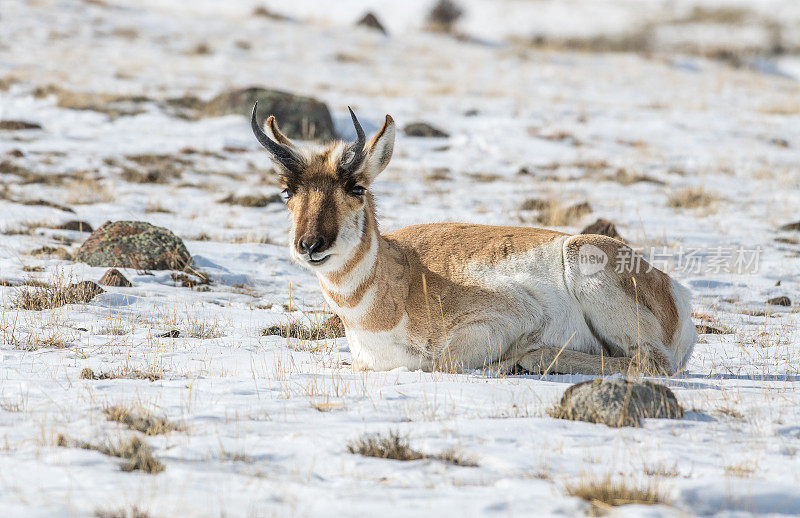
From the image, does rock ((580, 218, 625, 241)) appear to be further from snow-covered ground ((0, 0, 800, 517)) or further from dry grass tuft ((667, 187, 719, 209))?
dry grass tuft ((667, 187, 719, 209))

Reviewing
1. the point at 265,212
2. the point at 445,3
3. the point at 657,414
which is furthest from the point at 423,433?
the point at 445,3

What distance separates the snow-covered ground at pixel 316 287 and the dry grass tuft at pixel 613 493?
7 cm

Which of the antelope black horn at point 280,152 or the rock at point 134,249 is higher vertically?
the antelope black horn at point 280,152

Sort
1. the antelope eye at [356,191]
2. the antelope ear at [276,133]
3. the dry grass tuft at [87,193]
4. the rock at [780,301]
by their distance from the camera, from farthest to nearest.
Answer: the dry grass tuft at [87,193]
the rock at [780,301]
the antelope ear at [276,133]
the antelope eye at [356,191]

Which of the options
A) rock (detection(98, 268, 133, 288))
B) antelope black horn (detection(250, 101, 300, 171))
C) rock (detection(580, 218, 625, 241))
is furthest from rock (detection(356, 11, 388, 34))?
antelope black horn (detection(250, 101, 300, 171))

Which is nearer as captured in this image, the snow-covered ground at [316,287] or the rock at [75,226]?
the snow-covered ground at [316,287]

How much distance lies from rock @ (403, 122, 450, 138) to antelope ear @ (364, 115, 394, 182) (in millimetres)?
13672

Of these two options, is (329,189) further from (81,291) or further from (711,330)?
(711,330)

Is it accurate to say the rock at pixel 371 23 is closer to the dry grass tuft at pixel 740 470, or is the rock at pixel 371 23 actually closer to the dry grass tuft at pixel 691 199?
the dry grass tuft at pixel 691 199

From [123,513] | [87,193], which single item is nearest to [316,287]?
[87,193]

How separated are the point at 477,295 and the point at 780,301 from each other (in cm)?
470

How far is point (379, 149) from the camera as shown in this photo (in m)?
5.93

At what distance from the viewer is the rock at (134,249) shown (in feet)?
30.7

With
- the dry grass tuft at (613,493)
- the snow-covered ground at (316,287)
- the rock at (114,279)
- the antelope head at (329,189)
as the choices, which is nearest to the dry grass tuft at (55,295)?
the snow-covered ground at (316,287)
